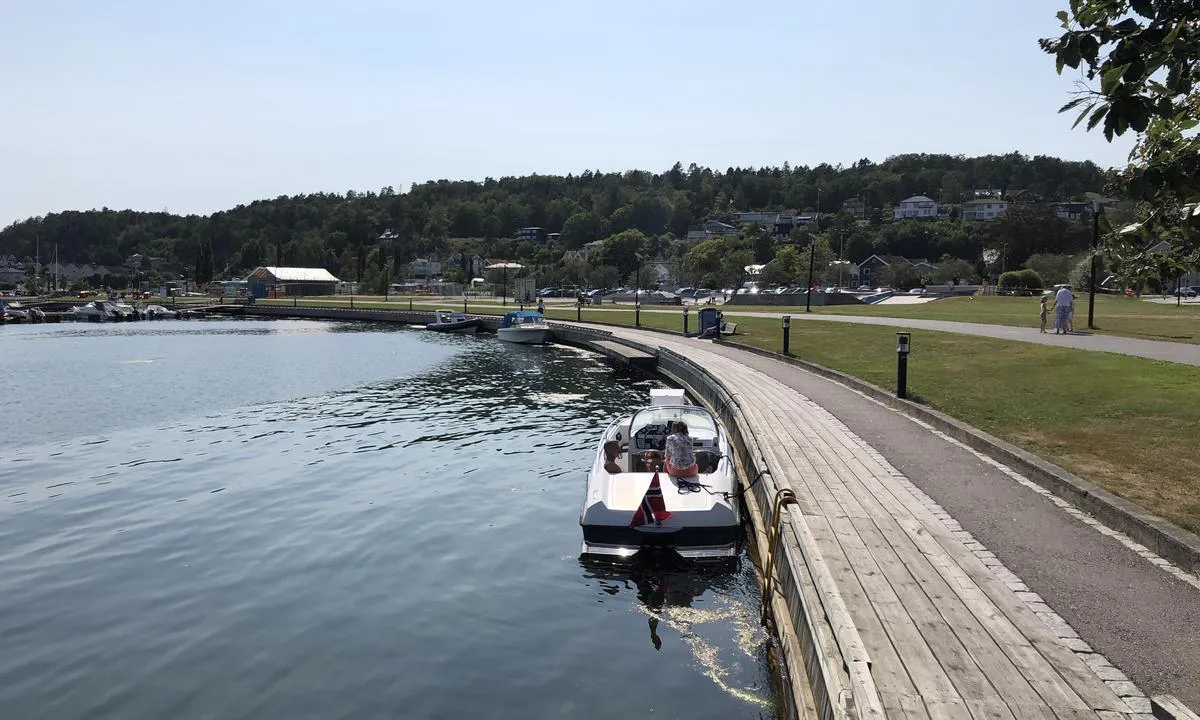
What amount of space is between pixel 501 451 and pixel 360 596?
39.9ft

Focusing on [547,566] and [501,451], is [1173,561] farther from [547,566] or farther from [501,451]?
[501,451]

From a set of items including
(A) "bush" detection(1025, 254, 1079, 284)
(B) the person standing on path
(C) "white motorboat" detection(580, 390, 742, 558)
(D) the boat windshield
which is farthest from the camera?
(A) "bush" detection(1025, 254, 1079, 284)

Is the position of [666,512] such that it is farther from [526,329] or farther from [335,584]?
[526,329]

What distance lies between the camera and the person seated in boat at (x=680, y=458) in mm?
16578

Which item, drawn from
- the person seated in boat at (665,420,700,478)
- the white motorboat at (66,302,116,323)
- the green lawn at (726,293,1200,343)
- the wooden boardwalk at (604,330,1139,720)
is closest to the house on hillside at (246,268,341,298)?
the white motorboat at (66,302,116,323)

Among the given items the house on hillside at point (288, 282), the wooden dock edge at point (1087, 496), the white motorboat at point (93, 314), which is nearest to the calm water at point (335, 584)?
the wooden dock edge at point (1087, 496)

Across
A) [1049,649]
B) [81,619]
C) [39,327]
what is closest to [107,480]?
[81,619]

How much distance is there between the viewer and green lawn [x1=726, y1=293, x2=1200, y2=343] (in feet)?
128

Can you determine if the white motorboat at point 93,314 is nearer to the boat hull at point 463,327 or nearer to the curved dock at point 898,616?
the boat hull at point 463,327

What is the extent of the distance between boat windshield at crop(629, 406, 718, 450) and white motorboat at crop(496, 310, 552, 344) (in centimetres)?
4517

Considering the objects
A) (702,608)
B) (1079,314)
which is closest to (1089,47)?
(702,608)

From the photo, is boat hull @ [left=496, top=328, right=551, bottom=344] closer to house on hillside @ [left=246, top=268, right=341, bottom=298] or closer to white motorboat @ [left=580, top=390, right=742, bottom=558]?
white motorboat @ [left=580, top=390, right=742, bottom=558]

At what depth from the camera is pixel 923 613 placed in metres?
8.97

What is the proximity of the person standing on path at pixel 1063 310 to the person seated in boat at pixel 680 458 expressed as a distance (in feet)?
92.8
